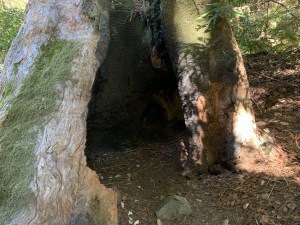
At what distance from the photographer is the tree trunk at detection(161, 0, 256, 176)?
4.07 meters

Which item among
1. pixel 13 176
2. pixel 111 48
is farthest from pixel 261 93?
pixel 13 176

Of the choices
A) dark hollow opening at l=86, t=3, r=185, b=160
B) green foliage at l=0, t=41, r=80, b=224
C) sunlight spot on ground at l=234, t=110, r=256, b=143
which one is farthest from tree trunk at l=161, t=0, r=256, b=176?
green foliage at l=0, t=41, r=80, b=224

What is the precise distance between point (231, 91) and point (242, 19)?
6.05ft

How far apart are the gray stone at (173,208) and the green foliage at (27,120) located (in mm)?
1550

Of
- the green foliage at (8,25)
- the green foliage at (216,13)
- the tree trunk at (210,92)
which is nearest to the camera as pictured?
the green foliage at (216,13)

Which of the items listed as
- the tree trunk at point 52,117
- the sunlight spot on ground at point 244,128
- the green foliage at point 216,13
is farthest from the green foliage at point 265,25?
the tree trunk at point 52,117

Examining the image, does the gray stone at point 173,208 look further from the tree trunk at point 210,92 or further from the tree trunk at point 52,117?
the tree trunk at point 52,117

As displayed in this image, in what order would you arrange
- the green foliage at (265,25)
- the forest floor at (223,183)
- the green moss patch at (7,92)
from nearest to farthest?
the green moss patch at (7,92) < the forest floor at (223,183) < the green foliage at (265,25)

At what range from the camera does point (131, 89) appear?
4.93 metres

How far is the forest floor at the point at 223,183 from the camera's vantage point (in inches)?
138

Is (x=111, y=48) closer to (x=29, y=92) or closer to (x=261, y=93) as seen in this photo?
(x=29, y=92)

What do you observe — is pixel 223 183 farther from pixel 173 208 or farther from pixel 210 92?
pixel 210 92

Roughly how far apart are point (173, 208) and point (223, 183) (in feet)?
2.20

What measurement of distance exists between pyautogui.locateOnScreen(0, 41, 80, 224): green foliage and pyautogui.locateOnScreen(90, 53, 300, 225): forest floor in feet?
4.53
